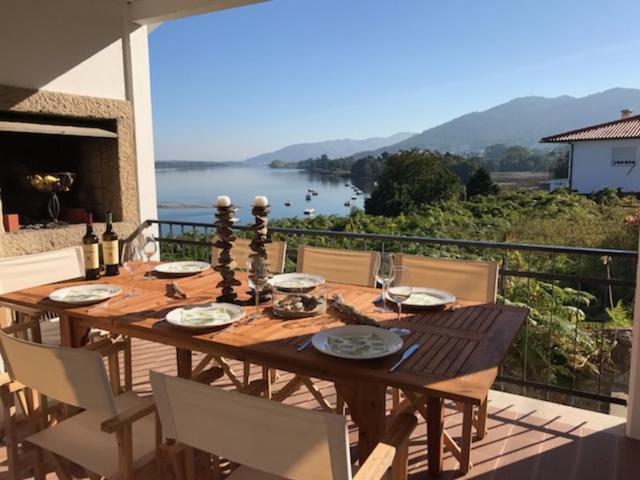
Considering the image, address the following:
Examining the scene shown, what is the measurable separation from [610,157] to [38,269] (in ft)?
70.7

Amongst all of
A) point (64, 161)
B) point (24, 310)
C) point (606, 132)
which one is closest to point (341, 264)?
point (24, 310)

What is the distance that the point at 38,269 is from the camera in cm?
305

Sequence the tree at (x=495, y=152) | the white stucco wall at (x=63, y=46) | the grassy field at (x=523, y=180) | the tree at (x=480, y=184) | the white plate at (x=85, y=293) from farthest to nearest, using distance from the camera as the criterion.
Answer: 1. the tree at (x=495, y=152)
2. the tree at (x=480, y=184)
3. the grassy field at (x=523, y=180)
4. the white stucco wall at (x=63, y=46)
5. the white plate at (x=85, y=293)

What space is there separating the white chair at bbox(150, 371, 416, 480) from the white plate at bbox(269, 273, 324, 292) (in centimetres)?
117

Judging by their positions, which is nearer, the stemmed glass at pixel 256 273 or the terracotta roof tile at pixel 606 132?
the stemmed glass at pixel 256 273

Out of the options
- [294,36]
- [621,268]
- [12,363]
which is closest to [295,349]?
[12,363]

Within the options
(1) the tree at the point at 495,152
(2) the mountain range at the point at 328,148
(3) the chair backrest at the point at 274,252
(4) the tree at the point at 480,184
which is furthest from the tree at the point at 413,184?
(3) the chair backrest at the point at 274,252

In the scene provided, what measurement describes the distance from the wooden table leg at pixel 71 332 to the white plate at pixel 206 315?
1.96 feet

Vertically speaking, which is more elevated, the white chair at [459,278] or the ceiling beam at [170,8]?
the ceiling beam at [170,8]

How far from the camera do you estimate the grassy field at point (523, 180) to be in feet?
62.8

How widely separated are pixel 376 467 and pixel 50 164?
4639mm

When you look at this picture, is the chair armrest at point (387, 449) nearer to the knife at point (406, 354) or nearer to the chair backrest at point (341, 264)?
the knife at point (406, 354)

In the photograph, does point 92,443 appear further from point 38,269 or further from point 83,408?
point 38,269

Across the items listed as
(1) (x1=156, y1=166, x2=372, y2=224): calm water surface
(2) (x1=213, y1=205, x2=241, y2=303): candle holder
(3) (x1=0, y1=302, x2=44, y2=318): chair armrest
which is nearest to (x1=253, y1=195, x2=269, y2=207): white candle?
(2) (x1=213, y1=205, x2=241, y2=303): candle holder
